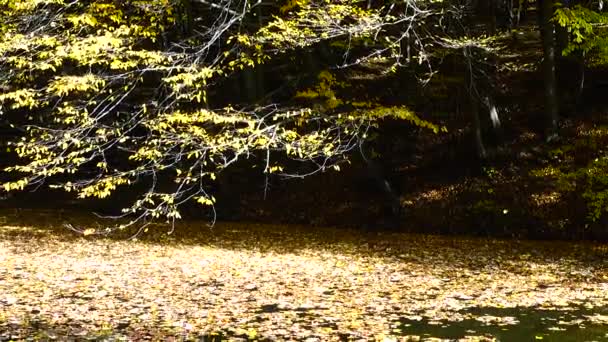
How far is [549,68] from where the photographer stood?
1664 cm

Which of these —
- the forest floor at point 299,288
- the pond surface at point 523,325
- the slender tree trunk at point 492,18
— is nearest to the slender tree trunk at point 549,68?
the slender tree trunk at point 492,18

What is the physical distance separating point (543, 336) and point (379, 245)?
24.7ft

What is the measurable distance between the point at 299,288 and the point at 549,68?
32.6 feet

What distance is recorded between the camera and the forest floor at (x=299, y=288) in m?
7.68

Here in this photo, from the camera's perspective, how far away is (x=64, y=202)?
75.2ft

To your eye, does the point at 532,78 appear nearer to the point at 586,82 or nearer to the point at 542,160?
the point at 586,82

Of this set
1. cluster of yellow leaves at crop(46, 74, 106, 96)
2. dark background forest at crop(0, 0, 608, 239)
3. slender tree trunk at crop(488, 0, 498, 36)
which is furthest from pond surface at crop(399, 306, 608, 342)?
slender tree trunk at crop(488, 0, 498, 36)

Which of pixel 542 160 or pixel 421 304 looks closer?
pixel 421 304

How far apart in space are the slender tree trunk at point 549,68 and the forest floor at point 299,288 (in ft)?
13.6

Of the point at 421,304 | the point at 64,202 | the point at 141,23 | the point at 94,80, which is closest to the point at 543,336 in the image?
the point at 421,304

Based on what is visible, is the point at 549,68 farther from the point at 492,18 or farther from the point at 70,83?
the point at 70,83

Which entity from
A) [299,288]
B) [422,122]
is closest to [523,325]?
[299,288]

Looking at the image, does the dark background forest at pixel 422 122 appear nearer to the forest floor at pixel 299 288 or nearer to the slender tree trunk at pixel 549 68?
the slender tree trunk at pixel 549 68

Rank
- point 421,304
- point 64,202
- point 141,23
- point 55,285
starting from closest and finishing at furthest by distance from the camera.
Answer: point 421,304 < point 55,285 < point 141,23 < point 64,202
